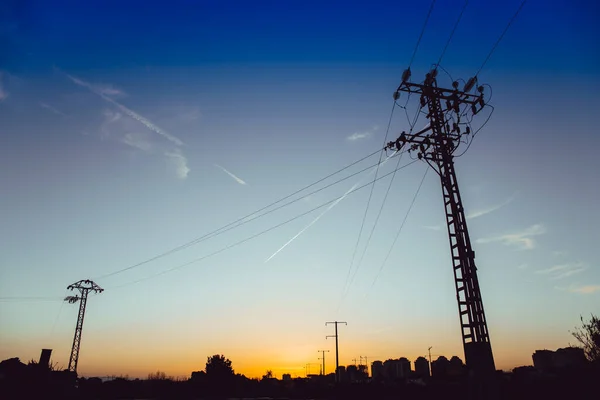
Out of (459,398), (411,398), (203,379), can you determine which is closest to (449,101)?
(459,398)

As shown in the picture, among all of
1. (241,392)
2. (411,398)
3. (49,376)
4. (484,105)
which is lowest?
(241,392)

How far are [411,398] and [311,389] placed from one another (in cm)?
3229

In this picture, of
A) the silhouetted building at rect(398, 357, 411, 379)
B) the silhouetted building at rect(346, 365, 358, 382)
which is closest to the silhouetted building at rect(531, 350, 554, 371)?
the silhouetted building at rect(398, 357, 411, 379)

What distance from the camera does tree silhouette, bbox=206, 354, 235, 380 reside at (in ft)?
267

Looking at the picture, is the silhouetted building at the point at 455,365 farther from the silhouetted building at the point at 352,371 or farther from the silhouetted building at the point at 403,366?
the silhouetted building at the point at 352,371

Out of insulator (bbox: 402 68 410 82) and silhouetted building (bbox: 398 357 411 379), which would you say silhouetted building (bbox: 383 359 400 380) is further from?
insulator (bbox: 402 68 410 82)

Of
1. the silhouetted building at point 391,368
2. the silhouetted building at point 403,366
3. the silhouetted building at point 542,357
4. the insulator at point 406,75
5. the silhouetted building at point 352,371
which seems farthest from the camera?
the silhouetted building at point 391,368

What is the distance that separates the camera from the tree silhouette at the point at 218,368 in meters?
81.2

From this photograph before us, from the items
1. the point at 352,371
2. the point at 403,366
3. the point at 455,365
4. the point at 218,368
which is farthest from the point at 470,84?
the point at 403,366

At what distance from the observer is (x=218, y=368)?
83.1 meters

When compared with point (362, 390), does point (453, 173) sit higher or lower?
higher

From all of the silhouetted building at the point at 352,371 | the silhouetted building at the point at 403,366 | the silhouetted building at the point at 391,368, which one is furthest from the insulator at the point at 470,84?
the silhouetted building at the point at 391,368

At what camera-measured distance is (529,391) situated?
78.5ft

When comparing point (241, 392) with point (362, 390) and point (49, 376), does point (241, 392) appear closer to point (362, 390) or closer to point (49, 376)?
point (362, 390)
